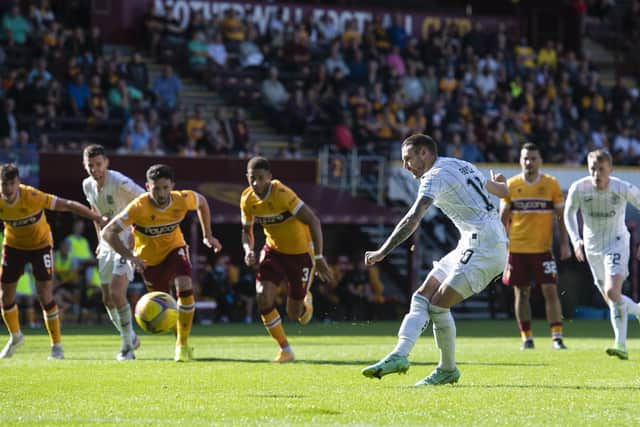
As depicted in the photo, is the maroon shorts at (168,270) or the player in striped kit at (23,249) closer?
the maroon shorts at (168,270)

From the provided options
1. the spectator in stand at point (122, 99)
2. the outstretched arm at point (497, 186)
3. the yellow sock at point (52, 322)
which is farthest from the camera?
the spectator in stand at point (122, 99)

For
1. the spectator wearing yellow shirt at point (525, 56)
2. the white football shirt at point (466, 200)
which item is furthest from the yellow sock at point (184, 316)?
the spectator wearing yellow shirt at point (525, 56)

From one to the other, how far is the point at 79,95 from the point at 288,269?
A: 14.1 metres

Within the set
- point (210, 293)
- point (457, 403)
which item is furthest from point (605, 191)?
point (210, 293)

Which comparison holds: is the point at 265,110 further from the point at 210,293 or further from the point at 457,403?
the point at 457,403

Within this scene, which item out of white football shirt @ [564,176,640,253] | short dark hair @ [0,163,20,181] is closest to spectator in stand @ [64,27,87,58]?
short dark hair @ [0,163,20,181]

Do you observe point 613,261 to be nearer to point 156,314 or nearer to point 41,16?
point 156,314

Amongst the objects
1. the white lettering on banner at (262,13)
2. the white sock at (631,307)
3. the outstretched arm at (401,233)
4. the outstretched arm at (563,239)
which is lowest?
the white sock at (631,307)

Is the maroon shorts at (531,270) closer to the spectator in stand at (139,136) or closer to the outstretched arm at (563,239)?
the outstretched arm at (563,239)

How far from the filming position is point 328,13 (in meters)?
36.7

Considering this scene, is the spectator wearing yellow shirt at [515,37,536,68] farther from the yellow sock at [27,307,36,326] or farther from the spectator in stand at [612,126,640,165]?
the yellow sock at [27,307,36,326]

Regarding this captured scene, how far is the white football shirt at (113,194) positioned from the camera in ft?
52.1

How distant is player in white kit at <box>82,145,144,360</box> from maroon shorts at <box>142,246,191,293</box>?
1.41 ft

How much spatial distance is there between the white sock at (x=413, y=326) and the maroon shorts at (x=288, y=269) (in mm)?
4579
